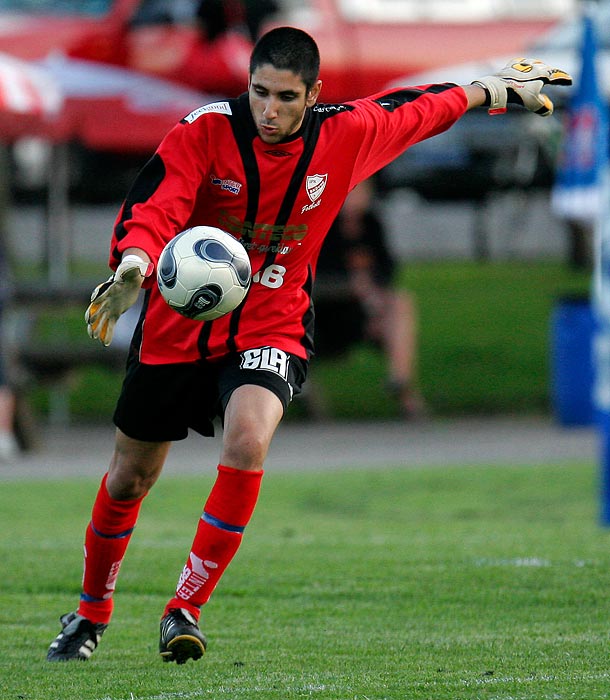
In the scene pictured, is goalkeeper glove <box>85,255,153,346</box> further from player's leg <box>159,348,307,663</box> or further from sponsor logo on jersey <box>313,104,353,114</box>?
sponsor logo on jersey <box>313,104,353,114</box>

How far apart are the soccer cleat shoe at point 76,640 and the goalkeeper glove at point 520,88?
2.65 metres

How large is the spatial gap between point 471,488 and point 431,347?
8296 millimetres

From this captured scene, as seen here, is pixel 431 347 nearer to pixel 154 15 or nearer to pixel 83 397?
pixel 83 397

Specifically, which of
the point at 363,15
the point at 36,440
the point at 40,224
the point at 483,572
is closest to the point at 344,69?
the point at 363,15

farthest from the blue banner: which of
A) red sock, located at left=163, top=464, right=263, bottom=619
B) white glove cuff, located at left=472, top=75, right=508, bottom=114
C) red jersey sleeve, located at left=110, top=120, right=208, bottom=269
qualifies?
red sock, located at left=163, top=464, right=263, bottom=619

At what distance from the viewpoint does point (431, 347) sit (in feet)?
63.7

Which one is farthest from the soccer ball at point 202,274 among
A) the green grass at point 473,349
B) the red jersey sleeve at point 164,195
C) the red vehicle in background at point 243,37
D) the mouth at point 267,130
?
the green grass at point 473,349

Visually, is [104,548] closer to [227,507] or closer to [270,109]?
[227,507]

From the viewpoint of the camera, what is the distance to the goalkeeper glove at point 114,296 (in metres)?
4.66

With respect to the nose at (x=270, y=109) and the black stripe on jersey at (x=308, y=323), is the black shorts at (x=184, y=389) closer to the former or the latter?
the black stripe on jersey at (x=308, y=323)

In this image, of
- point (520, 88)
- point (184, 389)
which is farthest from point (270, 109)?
point (520, 88)

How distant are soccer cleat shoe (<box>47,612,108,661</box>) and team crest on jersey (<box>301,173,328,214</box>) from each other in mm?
1801

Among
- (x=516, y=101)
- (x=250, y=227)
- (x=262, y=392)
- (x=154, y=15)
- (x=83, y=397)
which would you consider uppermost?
(x=154, y=15)

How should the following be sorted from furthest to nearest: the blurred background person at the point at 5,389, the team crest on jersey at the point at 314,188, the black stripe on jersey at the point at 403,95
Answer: the blurred background person at the point at 5,389, the black stripe on jersey at the point at 403,95, the team crest on jersey at the point at 314,188
